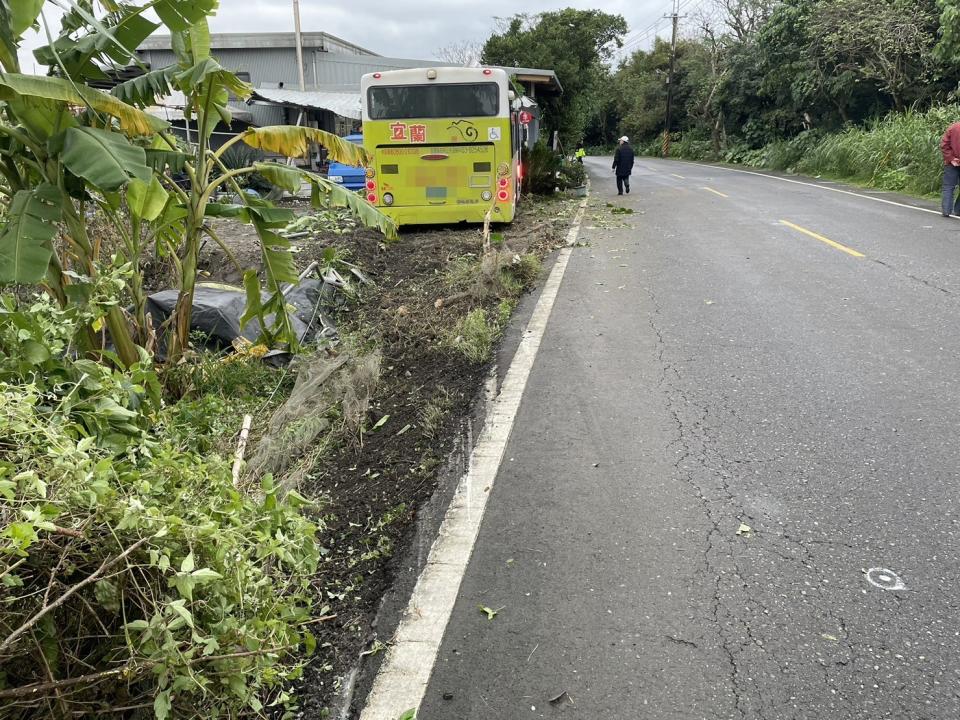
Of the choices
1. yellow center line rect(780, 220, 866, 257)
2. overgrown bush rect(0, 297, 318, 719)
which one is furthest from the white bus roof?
overgrown bush rect(0, 297, 318, 719)

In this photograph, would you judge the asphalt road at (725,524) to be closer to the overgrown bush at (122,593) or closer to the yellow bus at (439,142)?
the overgrown bush at (122,593)

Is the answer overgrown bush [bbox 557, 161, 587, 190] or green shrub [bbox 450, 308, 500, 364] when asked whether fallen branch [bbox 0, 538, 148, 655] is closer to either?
green shrub [bbox 450, 308, 500, 364]

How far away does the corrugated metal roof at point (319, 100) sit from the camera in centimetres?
2466

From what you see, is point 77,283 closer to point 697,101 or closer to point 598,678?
point 598,678

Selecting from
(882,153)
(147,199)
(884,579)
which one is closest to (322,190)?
(147,199)

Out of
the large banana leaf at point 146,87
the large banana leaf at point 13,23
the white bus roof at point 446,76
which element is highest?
the white bus roof at point 446,76

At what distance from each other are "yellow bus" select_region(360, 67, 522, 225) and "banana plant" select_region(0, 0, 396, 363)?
6274 mm

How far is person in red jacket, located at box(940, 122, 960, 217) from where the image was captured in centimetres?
1315

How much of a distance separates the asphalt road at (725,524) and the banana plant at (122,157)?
2.66 meters

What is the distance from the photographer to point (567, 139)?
34.4 m

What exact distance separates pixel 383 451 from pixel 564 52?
38.3 meters

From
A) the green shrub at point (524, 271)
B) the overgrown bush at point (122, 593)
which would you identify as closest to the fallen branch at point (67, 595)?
the overgrown bush at point (122, 593)

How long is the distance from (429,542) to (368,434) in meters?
1.55

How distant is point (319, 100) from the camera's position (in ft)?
86.8
